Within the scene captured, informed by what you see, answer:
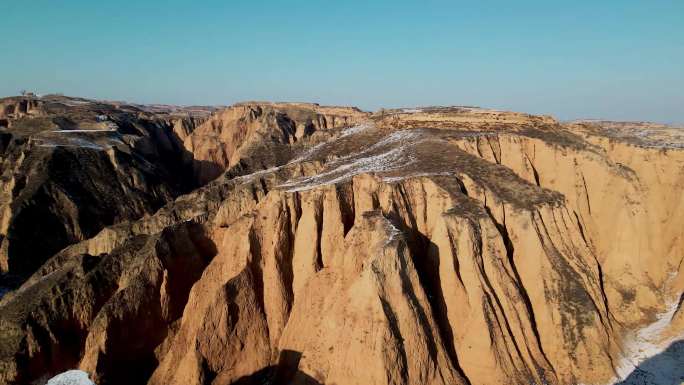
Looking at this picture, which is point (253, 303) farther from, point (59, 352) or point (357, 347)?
point (59, 352)

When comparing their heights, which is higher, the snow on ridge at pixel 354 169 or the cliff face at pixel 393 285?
the snow on ridge at pixel 354 169

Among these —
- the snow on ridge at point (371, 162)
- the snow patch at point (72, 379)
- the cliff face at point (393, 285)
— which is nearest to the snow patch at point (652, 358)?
the cliff face at point (393, 285)

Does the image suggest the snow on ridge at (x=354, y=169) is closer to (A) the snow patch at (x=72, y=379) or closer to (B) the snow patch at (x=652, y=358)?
(A) the snow patch at (x=72, y=379)

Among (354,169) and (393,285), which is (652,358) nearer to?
(393,285)

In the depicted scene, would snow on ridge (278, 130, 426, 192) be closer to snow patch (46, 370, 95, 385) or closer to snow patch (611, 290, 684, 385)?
snow patch (46, 370, 95, 385)

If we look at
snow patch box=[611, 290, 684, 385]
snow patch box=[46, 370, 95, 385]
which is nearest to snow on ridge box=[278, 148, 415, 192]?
snow patch box=[46, 370, 95, 385]

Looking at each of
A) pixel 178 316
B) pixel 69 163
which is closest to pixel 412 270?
pixel 178 316

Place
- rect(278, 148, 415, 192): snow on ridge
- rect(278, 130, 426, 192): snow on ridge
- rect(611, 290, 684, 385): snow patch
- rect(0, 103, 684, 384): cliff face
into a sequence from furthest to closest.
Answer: rect(278, 130, 426, 192): snow on ridge < rect(278, 148, 415, 192): snow on ridge < rect(611, 290, 684, 385): snow patch < rect(0, 103, 684, 384): cliff face

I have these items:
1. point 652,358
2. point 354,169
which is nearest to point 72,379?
point 354,169

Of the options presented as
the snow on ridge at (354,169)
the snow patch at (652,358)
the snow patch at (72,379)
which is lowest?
the snow patch at (652,358)
